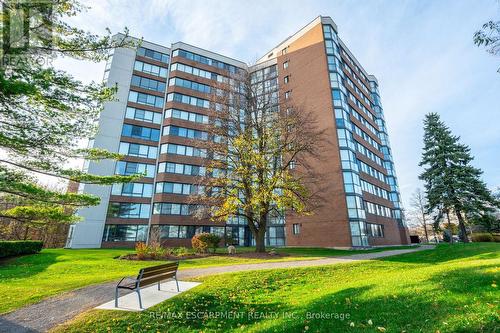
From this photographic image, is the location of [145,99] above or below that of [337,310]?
above

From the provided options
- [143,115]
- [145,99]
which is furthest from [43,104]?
[145,99]

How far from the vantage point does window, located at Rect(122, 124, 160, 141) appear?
114 feet

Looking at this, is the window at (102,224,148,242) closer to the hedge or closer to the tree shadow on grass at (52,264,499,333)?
the hedge

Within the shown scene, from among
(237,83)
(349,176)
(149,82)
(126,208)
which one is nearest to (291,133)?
(237,83)

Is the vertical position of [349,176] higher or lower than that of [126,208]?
higher

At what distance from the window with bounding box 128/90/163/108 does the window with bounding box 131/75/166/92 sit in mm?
1395

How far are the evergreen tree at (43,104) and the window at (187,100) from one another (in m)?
30.7

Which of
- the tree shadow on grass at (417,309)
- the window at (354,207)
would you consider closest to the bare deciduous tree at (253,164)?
the window at (354,207)

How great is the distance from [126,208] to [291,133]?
23.8 metres

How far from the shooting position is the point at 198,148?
1200 inches

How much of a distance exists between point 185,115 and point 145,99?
607 cm

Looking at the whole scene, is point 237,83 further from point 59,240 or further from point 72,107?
point 59,240

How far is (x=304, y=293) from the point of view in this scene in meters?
8.31

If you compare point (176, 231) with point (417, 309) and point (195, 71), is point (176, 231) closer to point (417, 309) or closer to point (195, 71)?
point (195, 71)
